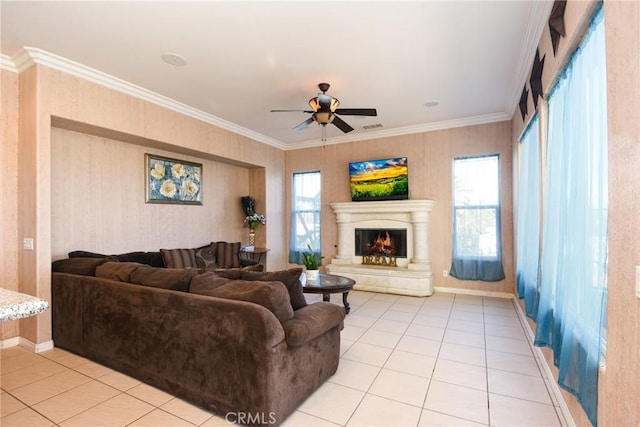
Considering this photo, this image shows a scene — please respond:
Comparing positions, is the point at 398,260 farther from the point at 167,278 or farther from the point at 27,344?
the point at 27,344

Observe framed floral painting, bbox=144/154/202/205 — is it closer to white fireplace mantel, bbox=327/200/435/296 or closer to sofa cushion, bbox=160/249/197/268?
sofa cushion, bbox=160/249/197/268

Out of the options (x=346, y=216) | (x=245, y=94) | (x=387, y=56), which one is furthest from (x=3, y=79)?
(x=346, y=216)

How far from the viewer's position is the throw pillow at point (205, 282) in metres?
2.30

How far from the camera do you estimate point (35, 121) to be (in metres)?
3.15

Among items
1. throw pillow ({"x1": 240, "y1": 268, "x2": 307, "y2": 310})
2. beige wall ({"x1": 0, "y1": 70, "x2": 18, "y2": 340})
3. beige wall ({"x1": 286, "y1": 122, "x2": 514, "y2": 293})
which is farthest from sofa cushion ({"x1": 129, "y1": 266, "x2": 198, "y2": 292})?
beige wall ({"x1": 286, "y1": 122, "x2": 514, "y2": 293})

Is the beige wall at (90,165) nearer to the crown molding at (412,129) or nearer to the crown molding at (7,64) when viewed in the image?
the crown molding at (7,64)

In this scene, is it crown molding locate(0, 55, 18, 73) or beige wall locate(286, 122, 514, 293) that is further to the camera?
beige wall locate(286, 122, 514, 293)

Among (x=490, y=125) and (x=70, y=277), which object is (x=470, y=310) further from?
(x=70, y=277)

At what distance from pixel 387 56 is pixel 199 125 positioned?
124 inches

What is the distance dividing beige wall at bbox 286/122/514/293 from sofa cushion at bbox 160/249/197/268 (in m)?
2.73

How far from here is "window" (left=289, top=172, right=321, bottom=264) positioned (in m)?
6.75

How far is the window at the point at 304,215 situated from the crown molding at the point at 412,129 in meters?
0.66

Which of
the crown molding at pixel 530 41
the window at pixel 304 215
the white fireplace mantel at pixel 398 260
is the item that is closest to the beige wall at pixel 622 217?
the crown molding at pixel 530 41

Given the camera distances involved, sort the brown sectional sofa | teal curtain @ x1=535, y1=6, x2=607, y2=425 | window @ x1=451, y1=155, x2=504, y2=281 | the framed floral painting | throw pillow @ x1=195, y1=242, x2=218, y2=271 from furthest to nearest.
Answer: window @ x1=451, y1=155, x2=504, y2=281, throw pillow @ x1=195, y1=242, x2=218, y2=271, the framed floral painting, the brown sectional sofa, teal curtain @ x1=535, y1=6, x2=607, y2=425
